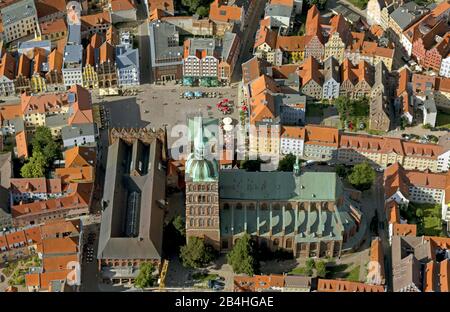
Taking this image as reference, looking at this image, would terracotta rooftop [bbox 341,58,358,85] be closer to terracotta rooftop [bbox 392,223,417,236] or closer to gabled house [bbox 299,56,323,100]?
gabled house [bbox 299,56,323,100]

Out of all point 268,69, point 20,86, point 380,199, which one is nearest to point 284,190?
point 380,199

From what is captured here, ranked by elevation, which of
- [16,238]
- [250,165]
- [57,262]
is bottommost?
[57,262]

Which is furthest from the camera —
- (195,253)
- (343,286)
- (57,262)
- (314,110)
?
(314,110)

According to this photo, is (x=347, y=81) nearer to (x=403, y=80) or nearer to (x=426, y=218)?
(x=403, y=80)

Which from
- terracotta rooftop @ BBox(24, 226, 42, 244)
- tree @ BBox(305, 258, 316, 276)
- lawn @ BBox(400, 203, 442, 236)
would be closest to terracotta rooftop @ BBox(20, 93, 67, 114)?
terracotta rooftop @ BBox(24, 226, 42, 244)

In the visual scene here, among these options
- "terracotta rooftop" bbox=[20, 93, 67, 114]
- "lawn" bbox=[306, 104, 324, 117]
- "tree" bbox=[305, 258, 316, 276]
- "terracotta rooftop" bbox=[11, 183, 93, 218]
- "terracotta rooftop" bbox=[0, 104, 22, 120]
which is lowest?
"tree" bbox=[305, 258, 316, 276]

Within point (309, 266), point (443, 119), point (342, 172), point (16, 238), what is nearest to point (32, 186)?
point (16, 238)
